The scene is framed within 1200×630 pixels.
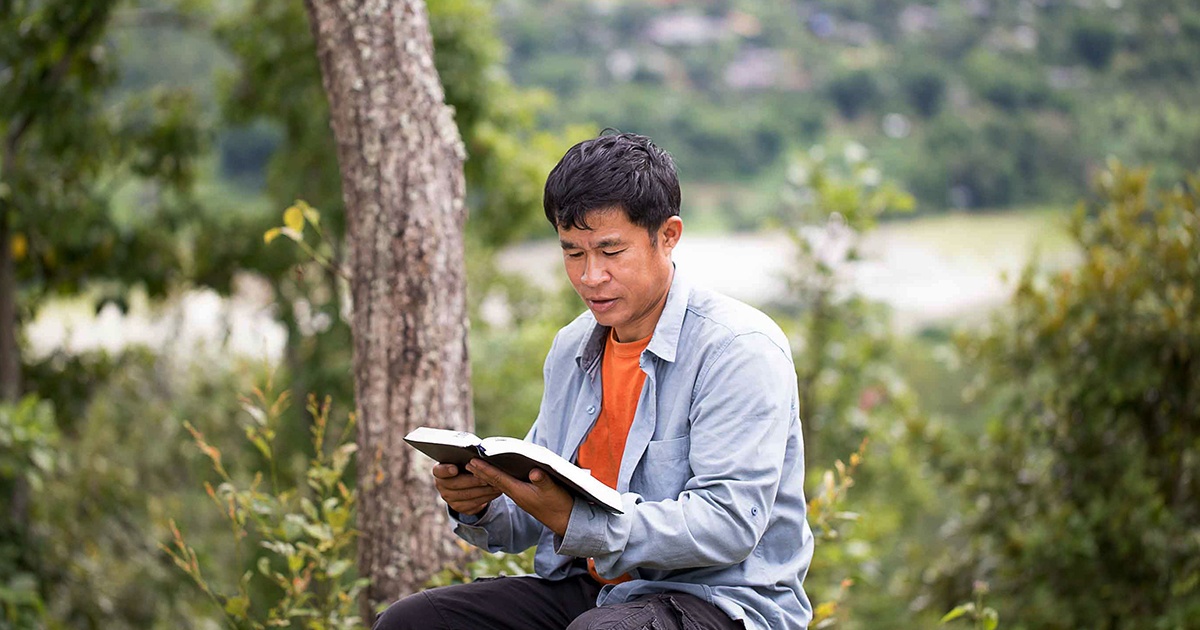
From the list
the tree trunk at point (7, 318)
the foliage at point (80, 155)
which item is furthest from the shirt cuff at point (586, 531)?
the tree trunk at point (7, 318)

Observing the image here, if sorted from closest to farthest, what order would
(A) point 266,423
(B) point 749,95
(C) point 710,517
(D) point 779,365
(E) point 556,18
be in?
(C) point 710,517 → (D) point 779,365 → (A) point 266,423 → (E) point 556,18 → (B) point 749,95

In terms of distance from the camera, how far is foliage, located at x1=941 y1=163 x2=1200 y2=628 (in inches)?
179

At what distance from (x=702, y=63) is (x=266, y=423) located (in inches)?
1429

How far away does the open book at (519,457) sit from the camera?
1.96 m

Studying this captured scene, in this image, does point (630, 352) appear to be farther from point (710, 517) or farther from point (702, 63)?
point (702, 63)

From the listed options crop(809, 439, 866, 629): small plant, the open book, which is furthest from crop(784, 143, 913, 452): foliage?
the open book

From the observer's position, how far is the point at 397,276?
299cm

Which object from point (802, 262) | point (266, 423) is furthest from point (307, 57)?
point (266, 423)

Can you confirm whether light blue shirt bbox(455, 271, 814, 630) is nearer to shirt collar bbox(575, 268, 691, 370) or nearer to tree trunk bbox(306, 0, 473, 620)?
shirt collar bbox(575, 268, 691, 370)

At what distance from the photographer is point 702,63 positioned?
37.9 meters

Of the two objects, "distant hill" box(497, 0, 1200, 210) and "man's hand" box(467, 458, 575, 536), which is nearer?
"man's hand" box(467, 458, 575, 536)

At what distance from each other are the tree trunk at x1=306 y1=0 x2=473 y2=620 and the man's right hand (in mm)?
719

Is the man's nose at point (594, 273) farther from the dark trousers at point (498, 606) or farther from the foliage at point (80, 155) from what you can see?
the foliage at point (80, 155)

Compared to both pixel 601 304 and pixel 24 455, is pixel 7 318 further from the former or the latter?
pixel 601 304
